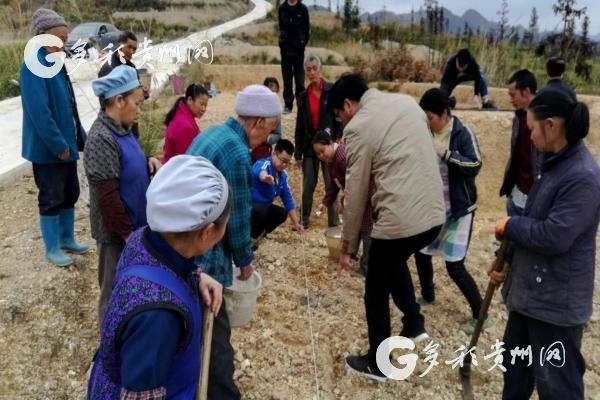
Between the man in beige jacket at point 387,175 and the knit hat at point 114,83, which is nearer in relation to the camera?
the knit hat at point 114,83

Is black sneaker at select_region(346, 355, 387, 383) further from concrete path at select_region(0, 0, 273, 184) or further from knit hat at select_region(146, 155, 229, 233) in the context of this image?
concrete path at select_region(0, 0, 273, 184)

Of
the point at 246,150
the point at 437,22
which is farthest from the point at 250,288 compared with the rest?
the point at 437,22

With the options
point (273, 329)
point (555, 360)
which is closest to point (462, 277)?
point (555, 360)

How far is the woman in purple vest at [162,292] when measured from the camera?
1.15 meters

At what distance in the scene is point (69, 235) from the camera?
359cm

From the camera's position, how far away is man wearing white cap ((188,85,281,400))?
2156 millimetres

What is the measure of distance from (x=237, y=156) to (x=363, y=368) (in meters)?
1.47

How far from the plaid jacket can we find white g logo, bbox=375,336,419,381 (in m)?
0.98

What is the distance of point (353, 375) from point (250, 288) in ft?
2.72

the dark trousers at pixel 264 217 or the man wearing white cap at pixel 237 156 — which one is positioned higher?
the man wearing white cap at pixel 237 156

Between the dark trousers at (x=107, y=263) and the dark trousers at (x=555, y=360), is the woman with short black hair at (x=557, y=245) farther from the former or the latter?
the dark trousers at (x=107, y=263)

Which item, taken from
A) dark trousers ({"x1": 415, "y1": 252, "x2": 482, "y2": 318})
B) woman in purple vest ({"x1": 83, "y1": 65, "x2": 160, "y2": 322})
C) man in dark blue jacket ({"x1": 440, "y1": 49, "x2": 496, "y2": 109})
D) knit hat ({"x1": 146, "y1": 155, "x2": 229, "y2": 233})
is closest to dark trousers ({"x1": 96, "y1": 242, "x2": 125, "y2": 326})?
woman in purple vest ({"x1": 83, "y1": 65, "x2": 160, "y2": 322})

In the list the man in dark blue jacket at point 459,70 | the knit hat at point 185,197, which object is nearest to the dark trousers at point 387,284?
the knit hat at point 185,197

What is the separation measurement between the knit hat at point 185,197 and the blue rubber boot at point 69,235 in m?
2.50
